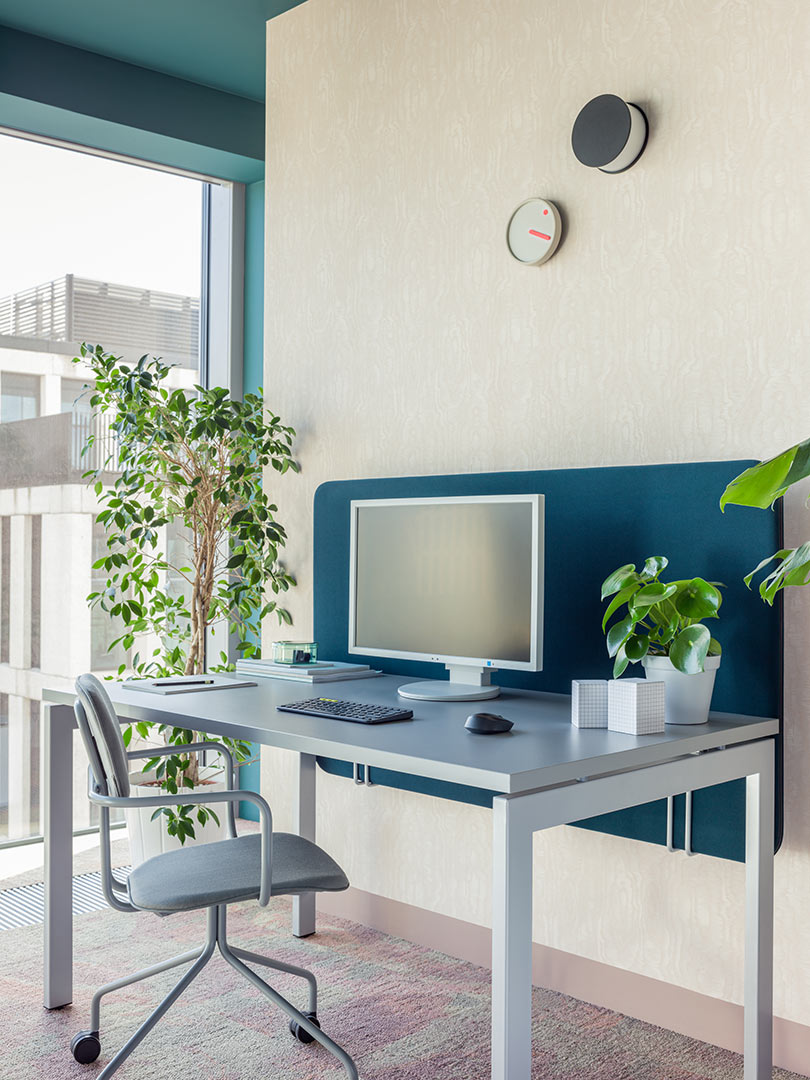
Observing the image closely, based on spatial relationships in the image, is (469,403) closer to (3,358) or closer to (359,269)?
(359,269)

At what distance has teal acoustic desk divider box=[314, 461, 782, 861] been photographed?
2.34 m

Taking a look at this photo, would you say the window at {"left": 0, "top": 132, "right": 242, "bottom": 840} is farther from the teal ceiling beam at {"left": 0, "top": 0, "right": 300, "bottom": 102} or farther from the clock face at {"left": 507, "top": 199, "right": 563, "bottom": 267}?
the clock face at {"left": 507, "top": 199, "right": 563, "bottom": 267}

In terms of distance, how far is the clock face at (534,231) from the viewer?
2.80m

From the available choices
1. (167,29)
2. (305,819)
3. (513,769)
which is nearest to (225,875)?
(513,769)

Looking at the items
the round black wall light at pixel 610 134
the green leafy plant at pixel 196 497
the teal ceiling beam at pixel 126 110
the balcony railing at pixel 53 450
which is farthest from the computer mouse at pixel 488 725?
the teal ceiling beam at pixel 126 110

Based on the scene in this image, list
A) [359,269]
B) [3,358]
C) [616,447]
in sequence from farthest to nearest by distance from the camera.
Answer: [3,358] < [359,269] < [616,447]

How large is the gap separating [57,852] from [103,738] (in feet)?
2.28

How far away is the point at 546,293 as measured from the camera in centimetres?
285

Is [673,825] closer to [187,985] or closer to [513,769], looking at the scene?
[513,769]

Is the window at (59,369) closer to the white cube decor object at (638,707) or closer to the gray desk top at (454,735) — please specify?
the gray desk top at (454,735)

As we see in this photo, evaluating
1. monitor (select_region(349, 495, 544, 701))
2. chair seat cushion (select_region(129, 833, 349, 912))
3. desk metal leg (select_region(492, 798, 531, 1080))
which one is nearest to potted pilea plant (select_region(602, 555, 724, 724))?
monitor (select_region(349, 495, 544, 701))

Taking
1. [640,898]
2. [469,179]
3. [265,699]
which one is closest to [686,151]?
[469,179]

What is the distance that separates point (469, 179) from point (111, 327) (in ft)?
6.25

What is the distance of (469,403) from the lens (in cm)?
306
